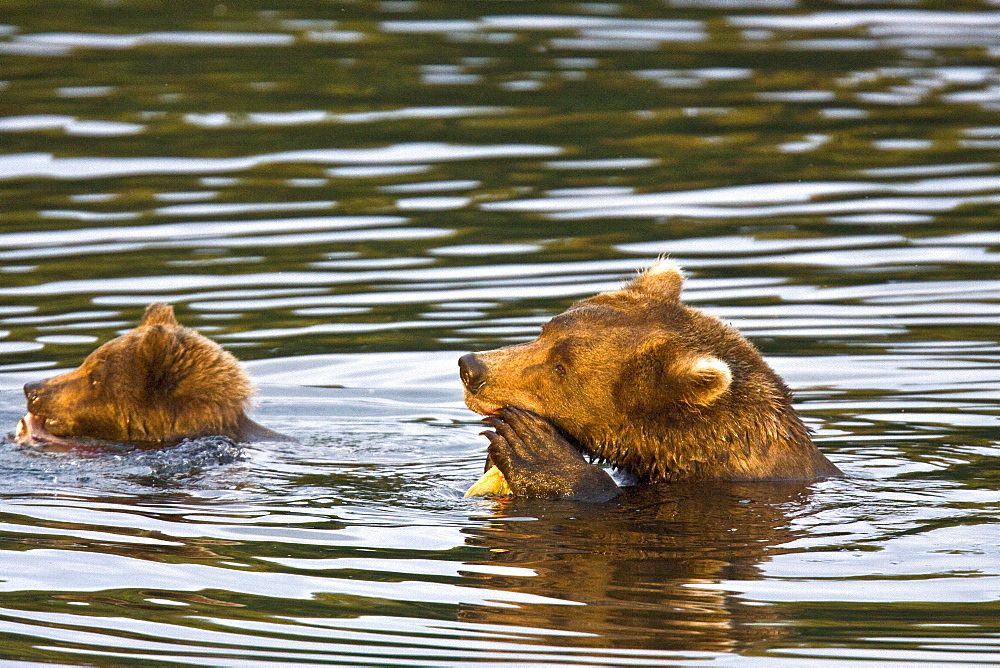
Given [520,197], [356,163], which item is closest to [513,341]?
[520,197]

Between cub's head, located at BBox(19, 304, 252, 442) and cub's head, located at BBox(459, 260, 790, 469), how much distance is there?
2.07 metres

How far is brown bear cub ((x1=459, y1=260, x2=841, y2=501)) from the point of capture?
9227mm

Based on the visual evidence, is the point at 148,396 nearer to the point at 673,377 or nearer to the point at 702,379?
the point at 673,377

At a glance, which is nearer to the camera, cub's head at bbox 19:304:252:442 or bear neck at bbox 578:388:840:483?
bear neck at bbox 578:388:840:483

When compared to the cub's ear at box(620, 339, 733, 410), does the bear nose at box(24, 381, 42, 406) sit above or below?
below

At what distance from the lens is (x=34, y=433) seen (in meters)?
11.2

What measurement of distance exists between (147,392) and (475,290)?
3904 mm

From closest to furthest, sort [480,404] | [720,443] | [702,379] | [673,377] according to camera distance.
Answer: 1. [702,379]
2. [673,377]
3. [720,443]
4. [480,404]

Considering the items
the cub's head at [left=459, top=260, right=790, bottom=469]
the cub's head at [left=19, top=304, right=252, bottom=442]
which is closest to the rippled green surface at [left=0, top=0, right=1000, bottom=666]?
the cub's head at [left=459, top=260, right=790, bottom=469]

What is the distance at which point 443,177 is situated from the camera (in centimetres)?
1761

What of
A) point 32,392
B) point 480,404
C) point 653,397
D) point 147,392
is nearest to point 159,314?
point 147,392

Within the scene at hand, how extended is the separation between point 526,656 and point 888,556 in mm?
2288

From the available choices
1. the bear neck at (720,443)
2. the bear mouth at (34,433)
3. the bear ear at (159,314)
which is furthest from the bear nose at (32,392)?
the bear neck at (720,443)

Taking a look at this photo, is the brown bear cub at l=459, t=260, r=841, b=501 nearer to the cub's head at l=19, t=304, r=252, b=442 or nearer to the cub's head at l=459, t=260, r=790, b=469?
the cub's head at l=459, t=260, r=790, b=469
